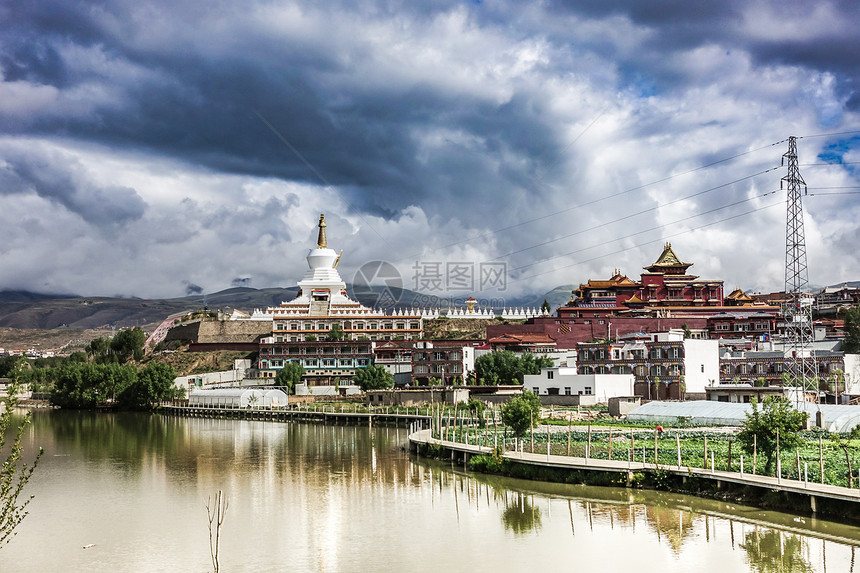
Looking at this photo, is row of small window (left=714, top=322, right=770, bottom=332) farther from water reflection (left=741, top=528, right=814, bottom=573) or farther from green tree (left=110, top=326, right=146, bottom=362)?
water reflection (left=741, top=528, right=814, bottom=573)

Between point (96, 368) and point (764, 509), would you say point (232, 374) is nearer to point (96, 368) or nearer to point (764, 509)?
point (96, 368)

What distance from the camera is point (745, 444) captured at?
30.3 metres

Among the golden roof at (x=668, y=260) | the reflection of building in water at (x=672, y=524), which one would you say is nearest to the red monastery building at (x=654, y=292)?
the golden roof at (x=668, y=260)

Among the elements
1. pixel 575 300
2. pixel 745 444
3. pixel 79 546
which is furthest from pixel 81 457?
pixel 575 300

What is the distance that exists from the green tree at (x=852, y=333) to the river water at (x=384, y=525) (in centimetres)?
4935

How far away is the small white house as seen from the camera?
207 feet

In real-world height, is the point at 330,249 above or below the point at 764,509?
above

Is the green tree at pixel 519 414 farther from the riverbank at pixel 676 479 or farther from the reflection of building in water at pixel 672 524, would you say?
the reflection of building in water at pixel 672 524

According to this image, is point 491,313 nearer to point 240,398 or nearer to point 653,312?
point 653,312

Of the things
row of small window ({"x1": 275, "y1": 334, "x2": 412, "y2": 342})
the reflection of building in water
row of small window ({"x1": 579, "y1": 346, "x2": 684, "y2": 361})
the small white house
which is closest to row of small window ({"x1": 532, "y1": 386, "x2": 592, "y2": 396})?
the small white house

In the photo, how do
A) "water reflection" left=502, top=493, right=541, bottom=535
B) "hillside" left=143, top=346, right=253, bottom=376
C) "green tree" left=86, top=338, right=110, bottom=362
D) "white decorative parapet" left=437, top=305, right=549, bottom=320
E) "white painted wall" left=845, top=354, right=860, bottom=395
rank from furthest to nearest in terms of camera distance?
"green tree" left=86, top=338, right=110, bottom=362
"white decorative parapet" left=437, top=305, right=549, bottom=320
"hillside" left=143, top=346, right=253, bottom=376
"white painted wall" left=845, top=354, right=860, bottom=395
"water reflection" left=502, top=493, right=541, bottom=535

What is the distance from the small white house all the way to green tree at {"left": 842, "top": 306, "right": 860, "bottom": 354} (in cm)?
2316

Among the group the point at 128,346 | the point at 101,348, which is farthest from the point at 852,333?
the point at 101,348

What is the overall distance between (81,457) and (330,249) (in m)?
67.9
